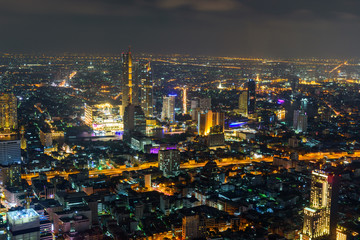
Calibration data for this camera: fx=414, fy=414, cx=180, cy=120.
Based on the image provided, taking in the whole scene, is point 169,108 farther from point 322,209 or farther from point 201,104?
point 322,209

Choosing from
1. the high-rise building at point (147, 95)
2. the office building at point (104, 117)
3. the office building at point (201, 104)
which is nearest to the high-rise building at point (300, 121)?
the office building at point (201, 104)

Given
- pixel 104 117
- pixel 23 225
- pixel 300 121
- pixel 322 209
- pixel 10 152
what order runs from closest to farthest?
pixel 23 225, pixel 322 209, pixel 10 152, pixel 300 121, pixel 104 117

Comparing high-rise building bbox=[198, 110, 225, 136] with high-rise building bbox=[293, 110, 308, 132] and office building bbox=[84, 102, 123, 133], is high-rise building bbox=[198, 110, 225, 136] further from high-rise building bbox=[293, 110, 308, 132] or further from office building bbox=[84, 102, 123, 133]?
high-rise building bbox=[293, 110, 308, 132]

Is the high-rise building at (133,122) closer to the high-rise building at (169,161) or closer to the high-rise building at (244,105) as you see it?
the high-rise building at (169,161)

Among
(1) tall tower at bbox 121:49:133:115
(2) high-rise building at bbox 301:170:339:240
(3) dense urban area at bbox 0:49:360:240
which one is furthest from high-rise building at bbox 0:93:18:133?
(2) high-rise building at bbox 301:170:339:240

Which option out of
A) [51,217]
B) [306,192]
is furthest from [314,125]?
[51,217]

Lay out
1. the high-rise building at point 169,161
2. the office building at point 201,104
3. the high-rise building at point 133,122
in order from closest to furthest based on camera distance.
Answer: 1. the high-rise building at point 169,161
2. the high-rise building at point 133,122
3. the office building at point 201,104

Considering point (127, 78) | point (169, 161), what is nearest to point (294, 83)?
point (127, 78)
